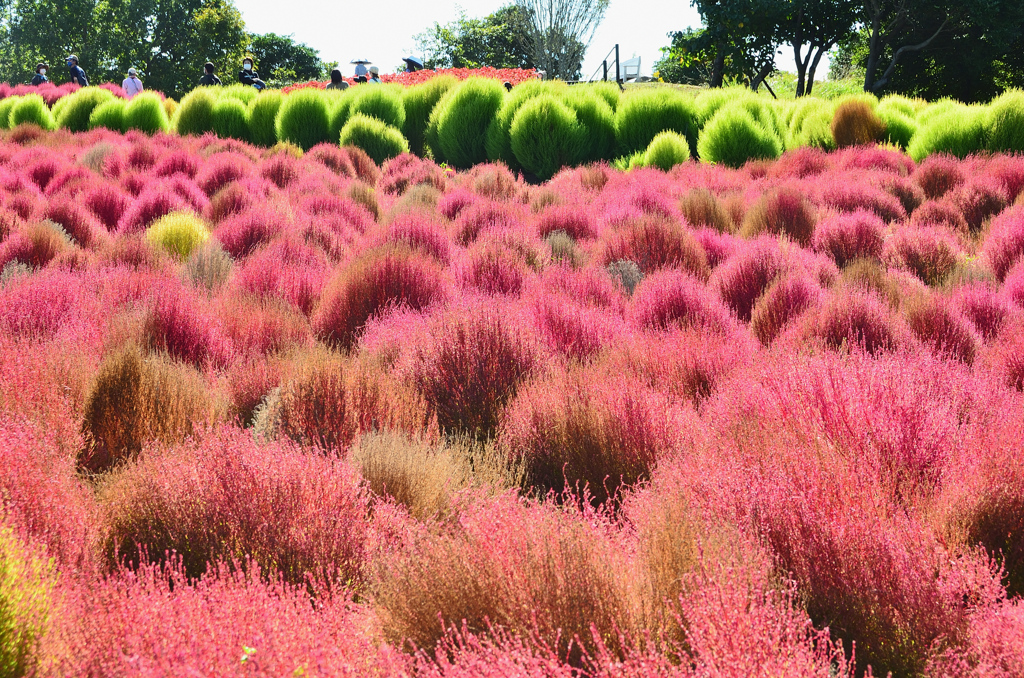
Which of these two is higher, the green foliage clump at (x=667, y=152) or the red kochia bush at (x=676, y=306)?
the green foliage clump at (x=667, y=152)

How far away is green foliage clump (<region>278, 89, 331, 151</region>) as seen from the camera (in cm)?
1164

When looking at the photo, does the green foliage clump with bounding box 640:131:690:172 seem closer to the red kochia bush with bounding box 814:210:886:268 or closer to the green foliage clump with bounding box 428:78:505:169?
the green foliage clump with bounding box 428:78:505:169

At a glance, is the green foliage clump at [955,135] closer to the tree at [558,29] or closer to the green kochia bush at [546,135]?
the green kochia bush at [546,135]

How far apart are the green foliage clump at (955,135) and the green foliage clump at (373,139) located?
250 inches

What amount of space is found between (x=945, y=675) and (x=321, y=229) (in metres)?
5.27

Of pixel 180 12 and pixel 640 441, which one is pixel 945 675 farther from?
pixel 180 12

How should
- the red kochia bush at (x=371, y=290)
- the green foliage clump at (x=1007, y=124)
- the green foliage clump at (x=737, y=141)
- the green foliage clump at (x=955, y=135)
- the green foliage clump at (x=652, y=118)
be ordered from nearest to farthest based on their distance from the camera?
the red kochia bush at (x=371, y=290)
the green foliage clump at (x=1007, y=124)
the green foliage clump at (x=955, y=135)
the green foliage clump at (x=737, y=141)
the green foliage clump at (x=652, y=118)

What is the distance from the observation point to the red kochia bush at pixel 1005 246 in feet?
18.1

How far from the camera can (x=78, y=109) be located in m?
12.5

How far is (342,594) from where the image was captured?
6.76 ft

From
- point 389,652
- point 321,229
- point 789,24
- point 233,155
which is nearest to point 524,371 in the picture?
point 389,652

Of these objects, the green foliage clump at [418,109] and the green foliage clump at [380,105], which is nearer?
the green foliage clump at [380,105]

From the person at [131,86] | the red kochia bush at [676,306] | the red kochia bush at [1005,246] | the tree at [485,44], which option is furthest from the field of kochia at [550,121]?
the tree at [485,44]

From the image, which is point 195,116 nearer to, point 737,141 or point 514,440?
point 737,141
